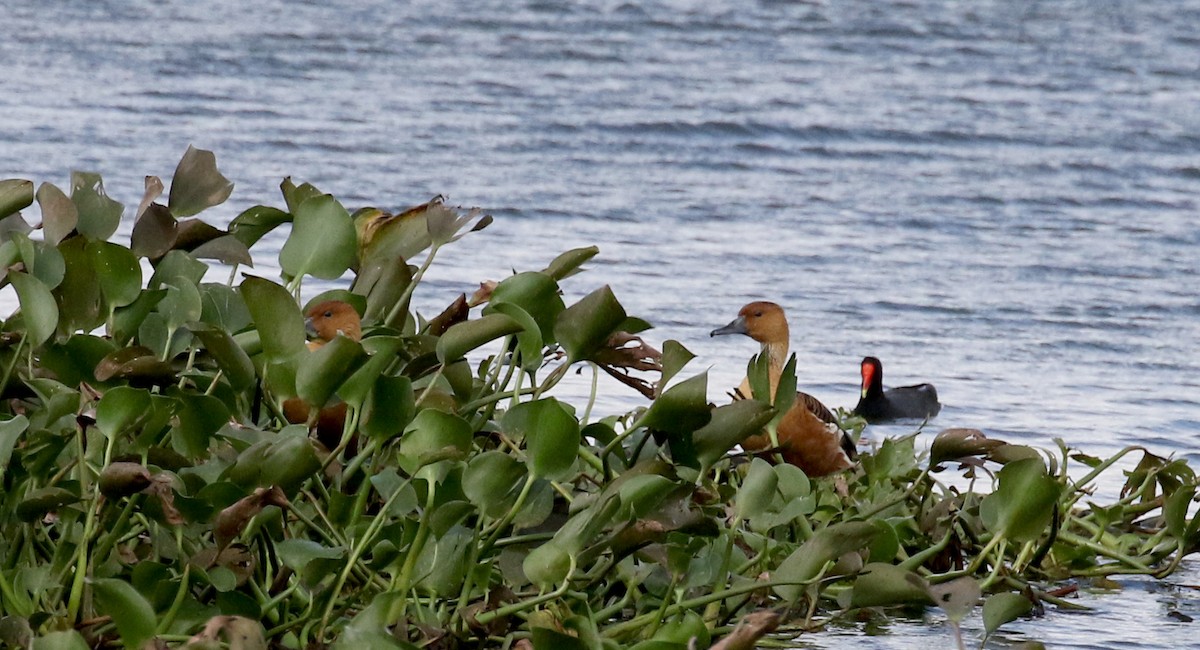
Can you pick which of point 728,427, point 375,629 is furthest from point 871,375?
point 375,629

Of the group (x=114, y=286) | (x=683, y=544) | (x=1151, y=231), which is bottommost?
(x=1151, y=231)

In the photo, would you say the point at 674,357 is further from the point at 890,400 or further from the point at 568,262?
the point at 890,400

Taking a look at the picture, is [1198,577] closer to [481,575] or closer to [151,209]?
[481,575]

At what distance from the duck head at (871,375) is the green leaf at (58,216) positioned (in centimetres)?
399

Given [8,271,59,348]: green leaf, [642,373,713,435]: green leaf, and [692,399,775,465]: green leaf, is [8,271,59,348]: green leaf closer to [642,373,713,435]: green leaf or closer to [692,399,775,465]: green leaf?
[642,373,713,435]: green leaf

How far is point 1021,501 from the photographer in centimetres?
394

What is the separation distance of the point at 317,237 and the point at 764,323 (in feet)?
9.03

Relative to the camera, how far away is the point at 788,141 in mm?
13352

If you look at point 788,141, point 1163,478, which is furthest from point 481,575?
point 788,141

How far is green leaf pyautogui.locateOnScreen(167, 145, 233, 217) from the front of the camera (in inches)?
172

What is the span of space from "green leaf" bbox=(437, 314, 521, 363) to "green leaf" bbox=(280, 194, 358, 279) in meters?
0.69

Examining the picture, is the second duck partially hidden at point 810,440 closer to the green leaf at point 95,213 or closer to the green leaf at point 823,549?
the green leaf at point 823,549

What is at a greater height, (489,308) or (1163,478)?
(489,308)

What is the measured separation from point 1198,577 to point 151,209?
2.82 meters
